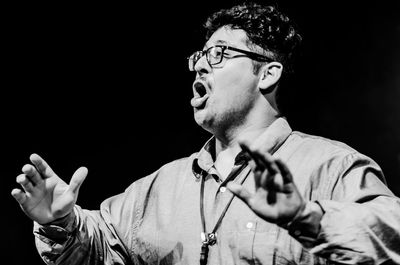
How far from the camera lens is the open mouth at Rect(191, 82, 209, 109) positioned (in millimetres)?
2334

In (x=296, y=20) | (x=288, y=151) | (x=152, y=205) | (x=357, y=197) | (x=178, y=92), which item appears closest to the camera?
(x=357, y=197)

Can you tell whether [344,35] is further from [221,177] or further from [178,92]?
[221,177]

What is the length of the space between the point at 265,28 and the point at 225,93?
413 mm

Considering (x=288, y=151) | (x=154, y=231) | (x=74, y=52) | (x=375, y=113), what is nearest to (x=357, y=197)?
(x=288, y=151)

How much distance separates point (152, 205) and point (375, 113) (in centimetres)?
169

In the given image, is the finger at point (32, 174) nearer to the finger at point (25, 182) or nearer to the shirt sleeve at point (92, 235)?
the finger at point (25, 182)

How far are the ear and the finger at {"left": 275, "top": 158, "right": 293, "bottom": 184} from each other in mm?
1000

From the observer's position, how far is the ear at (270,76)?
94.3 inches

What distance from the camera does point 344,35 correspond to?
3.34 meters

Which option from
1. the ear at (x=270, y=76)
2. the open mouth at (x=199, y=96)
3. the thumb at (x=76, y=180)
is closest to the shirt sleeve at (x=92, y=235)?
the thumb at (x=76, y=180)

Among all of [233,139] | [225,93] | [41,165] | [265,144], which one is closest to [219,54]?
[225,93]

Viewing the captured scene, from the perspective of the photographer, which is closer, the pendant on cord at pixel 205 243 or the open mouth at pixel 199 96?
the pendant on cord at pixel 205 243

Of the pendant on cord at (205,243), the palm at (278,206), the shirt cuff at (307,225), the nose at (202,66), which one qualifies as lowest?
the pendant on cord at (205,243)

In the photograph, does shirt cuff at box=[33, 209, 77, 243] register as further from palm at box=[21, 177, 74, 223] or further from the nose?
the nose
